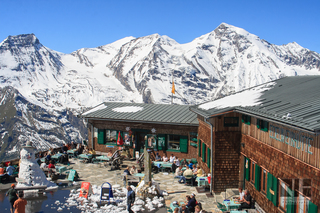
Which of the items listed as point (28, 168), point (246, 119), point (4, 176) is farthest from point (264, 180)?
point (4, 176)

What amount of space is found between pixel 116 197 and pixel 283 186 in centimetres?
782

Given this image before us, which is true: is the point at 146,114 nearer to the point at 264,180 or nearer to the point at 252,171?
the point at 252,171

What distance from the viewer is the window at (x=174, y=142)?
21422 mm

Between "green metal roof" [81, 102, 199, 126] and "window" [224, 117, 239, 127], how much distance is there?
616cm

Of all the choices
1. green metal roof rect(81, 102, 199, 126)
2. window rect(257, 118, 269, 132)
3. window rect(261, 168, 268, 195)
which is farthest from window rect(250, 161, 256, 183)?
green metal roof rect(81, 102, 199, 126)

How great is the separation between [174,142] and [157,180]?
477 cm

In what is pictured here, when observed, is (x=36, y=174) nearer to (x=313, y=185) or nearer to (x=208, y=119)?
(x=208, y=119)

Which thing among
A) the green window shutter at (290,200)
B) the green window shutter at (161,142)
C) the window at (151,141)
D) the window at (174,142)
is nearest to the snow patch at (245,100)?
the green window shutter at (290,200)

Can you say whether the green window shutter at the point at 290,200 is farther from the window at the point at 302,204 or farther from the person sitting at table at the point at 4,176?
the person sitting at table at the point at 4,176

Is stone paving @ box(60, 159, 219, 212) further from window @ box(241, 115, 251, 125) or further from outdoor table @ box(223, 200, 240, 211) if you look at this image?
window @ box(241, 115, 251, 125)

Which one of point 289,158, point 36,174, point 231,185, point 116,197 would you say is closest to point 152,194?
point 116,197

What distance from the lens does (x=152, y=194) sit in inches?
552

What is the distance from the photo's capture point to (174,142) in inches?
846

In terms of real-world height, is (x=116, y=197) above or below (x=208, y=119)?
below
